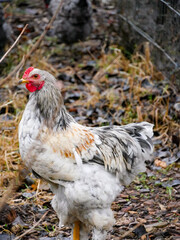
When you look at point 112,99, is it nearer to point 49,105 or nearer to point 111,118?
point 111,118

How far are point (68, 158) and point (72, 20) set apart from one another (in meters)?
5.67

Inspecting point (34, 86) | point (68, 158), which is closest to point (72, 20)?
point (34, 86)

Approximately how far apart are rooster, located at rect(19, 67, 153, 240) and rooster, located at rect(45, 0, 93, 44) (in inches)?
205

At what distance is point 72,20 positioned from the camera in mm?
8258

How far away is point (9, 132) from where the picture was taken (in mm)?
5352

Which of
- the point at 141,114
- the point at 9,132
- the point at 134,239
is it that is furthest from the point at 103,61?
the point at 134,239

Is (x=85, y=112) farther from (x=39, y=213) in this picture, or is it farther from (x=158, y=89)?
(x=39, y=213)

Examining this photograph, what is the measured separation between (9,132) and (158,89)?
2.51 metres

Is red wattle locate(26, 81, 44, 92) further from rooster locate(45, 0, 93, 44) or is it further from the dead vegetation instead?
rooster locate(45, 0, 93, 44)

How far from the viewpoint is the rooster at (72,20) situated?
26.6 ft

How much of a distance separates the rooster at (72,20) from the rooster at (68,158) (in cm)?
521

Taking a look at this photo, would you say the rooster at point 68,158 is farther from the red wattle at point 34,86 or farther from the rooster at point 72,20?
the rooster at point 72,20

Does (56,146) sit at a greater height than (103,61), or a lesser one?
greater

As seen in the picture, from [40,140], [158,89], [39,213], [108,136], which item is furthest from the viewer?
[158,89]
